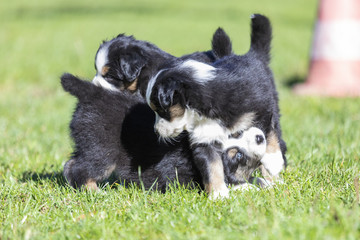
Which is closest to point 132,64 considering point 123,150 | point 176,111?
point 123,150

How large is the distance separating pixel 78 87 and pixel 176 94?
79cm

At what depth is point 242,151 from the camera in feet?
11.7

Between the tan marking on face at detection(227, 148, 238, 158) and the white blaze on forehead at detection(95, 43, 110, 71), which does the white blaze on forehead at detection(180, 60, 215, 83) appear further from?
the white blaze on forehead at detection(95, 43, 110, 71)

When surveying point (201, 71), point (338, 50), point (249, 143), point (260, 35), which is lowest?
point (249, 143)

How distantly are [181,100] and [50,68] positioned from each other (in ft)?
22.9

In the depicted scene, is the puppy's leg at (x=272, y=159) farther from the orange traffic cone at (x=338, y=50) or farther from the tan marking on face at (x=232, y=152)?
the orange traffic cone at (x=338, y=50)

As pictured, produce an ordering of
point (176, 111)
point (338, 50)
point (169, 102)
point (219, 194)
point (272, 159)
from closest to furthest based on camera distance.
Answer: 1. point (219, 194)
2. point (169, 102)
3. point (176, 111)
4. point (272, 159)
5. point (338, 50)

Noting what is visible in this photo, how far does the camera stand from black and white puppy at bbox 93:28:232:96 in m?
4.24

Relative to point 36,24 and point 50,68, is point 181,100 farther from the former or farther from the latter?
point 36,24

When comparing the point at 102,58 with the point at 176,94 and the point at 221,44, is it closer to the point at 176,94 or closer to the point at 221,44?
the point at 221,44

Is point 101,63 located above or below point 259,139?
above

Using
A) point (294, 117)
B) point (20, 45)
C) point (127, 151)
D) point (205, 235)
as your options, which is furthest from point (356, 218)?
point (20, 45)

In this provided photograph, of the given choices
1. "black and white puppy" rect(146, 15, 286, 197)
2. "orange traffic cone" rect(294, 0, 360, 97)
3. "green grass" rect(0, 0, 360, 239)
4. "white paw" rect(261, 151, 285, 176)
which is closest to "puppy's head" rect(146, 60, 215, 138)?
"black and white puppy" rect(146, 15, 286, 197)

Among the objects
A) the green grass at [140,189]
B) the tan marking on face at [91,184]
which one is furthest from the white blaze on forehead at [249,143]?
the tan marking on face at [91,184]
